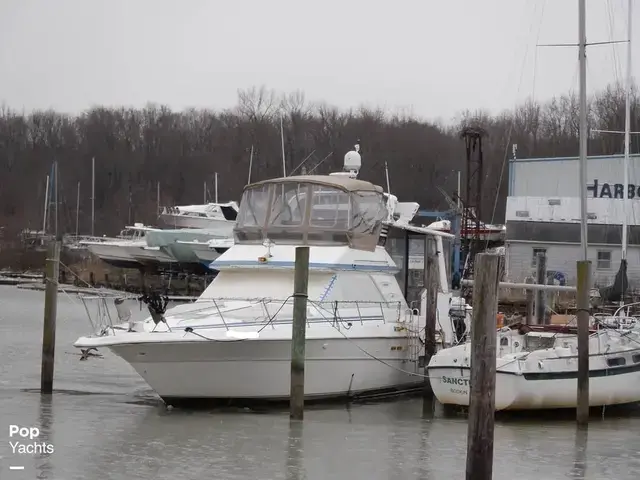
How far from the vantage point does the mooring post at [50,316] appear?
66.4 feet

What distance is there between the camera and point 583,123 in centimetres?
2294

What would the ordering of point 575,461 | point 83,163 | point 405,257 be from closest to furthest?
1. point 575,461
2. point 405,257
3. point 83,163

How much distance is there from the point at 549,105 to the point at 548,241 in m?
32.3

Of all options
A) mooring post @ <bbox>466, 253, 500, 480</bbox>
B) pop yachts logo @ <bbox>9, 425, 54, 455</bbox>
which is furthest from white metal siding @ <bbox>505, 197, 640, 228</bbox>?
mooring post @ <bbox>466, 253, 500, 480</bbox>

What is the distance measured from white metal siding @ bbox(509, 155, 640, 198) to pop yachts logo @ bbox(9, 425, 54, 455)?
38.1 meters

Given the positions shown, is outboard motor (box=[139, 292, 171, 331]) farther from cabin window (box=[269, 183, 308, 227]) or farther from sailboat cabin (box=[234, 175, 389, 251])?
cabin window (box=[269, 183, 308, 227])

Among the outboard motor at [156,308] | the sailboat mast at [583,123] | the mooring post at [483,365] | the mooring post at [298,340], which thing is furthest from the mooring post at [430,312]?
the mooring post at [483,365]

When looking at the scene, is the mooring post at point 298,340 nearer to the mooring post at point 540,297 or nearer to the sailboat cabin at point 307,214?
the sailboat cabin at point 307,214

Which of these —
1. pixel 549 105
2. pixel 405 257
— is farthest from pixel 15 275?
pixel 405 257

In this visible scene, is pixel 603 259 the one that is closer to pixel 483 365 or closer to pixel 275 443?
pixel 275 443

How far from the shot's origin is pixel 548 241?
48.3 meters

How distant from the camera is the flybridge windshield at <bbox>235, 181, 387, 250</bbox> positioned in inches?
904

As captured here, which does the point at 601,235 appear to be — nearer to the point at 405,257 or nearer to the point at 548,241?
the point at 548,241

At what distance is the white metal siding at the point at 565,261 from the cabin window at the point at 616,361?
75.6ft
